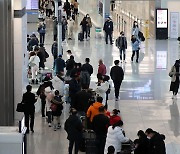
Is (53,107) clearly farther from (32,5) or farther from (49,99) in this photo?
(32,5)

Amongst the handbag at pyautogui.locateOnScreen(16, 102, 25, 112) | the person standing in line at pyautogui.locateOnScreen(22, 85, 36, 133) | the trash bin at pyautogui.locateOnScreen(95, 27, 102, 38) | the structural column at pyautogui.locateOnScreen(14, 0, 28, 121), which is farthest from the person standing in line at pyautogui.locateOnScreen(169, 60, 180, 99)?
the trash bin at pyautogui.locateOnScreen(95, 27, 102, 38)

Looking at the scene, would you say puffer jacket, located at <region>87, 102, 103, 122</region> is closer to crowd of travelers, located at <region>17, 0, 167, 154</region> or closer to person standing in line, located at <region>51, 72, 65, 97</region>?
crowd of travelers, located at <region>17, 0, 167, 154</region>

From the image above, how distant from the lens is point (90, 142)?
1600 cm

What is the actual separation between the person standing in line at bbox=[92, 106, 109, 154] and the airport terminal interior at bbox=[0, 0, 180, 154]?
1.39m

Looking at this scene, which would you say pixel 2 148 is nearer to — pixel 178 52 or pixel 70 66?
pixel 70 66

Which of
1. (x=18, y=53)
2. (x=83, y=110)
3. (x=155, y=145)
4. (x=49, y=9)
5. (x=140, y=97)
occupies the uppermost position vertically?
(x=49, y=9)

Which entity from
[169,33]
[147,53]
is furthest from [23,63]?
[169,33]

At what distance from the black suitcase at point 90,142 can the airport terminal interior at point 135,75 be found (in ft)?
3.09

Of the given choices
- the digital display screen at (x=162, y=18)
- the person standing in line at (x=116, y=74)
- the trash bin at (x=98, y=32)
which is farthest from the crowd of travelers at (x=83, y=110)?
the digital display screen at (x=162, y=18)

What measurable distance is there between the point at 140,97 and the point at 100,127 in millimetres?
7843

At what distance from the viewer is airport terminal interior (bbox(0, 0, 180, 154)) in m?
18.3

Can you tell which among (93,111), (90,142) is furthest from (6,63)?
(90,142)

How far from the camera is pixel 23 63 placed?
1973 centimetres

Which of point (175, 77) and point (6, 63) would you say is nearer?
point (6, 63)
